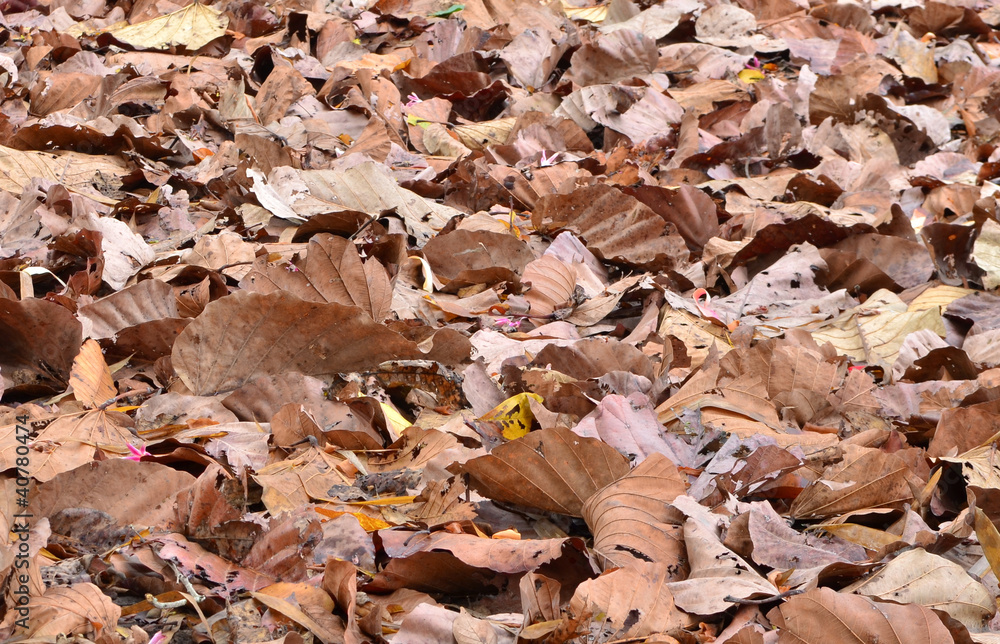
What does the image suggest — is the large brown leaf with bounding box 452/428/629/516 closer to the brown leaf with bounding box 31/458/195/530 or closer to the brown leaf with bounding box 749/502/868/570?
the brown leaf with bounding box 749/502/868/570

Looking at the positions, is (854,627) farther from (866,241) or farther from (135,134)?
(135,134)

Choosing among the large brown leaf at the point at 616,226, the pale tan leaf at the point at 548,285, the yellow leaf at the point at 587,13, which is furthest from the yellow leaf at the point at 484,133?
the yellow leaf at the point at 587,13

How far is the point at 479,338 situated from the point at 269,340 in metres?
0.43

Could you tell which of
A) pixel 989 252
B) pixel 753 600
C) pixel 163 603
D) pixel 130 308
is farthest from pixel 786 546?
pixel 989 252

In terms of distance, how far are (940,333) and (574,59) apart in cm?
166

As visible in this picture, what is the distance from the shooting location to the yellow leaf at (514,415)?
1.47 metres

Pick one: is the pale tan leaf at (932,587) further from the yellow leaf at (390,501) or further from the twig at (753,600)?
the yellow leaf at (390,501)

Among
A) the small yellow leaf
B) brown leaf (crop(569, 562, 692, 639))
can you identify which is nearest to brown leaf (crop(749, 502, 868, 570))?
brown leaf (crop(569, 562, 692, 639))

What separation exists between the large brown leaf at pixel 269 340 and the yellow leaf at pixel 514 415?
0.18 meters

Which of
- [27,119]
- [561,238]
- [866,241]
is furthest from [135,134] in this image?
[866,241]

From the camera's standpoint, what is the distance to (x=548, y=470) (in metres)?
1.22

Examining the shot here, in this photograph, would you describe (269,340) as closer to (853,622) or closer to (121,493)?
(121,493)

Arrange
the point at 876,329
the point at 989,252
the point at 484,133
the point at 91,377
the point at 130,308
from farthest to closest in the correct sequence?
the point at 484,133
the point at 989,252
the point at 876,329
the point at 130,308
the point at 91,377

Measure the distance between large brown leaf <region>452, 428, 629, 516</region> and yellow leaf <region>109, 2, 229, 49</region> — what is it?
233cm
